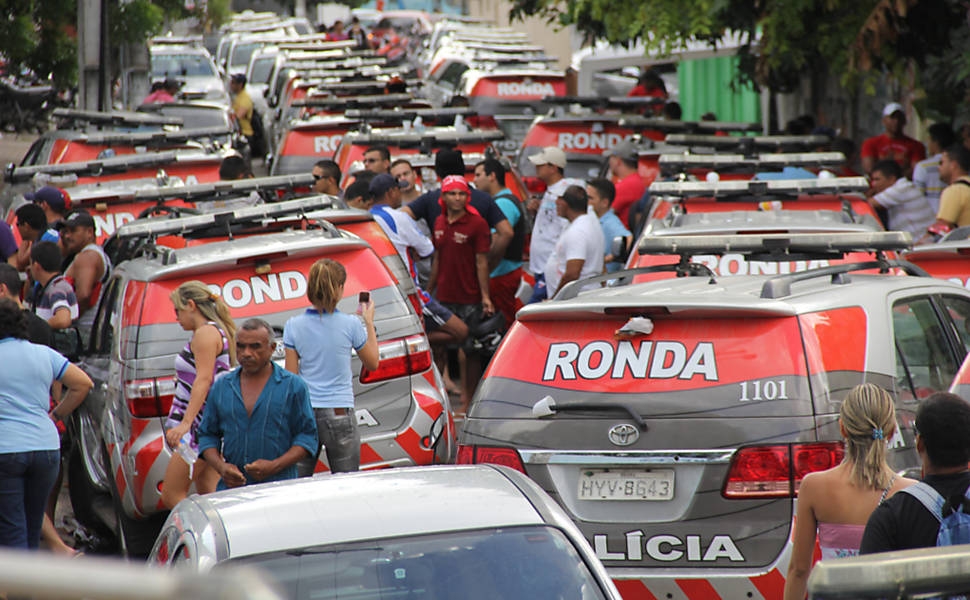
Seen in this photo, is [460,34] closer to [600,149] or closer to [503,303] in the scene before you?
[600,149]

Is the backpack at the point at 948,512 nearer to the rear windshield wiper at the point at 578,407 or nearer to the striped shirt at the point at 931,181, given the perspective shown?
the rear windshield wiper at the point at 578,407

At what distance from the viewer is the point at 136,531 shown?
7.31 metres

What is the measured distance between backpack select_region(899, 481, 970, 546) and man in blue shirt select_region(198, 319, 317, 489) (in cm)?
291

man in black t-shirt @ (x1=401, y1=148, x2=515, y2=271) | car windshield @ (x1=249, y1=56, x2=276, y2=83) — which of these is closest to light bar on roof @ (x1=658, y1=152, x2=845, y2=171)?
man in black t-shirt @ (x1=401, y1=148, x2=515, y2=271)

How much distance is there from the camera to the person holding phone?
6715 mm

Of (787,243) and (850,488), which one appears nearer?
(850,488)

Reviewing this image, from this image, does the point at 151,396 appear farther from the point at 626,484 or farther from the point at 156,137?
the point at 156,137

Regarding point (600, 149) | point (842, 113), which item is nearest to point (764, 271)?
point (600, 149)

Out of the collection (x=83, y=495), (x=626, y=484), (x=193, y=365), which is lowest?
(x=83, y=495)

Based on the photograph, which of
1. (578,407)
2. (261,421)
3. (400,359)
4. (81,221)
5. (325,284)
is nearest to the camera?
(578,407)

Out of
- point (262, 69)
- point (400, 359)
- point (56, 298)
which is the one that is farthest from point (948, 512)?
point (262, 69)

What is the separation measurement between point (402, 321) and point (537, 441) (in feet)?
6.93

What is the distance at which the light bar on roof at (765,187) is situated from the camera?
9.13 meters

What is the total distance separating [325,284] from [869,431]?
2.95 metres
